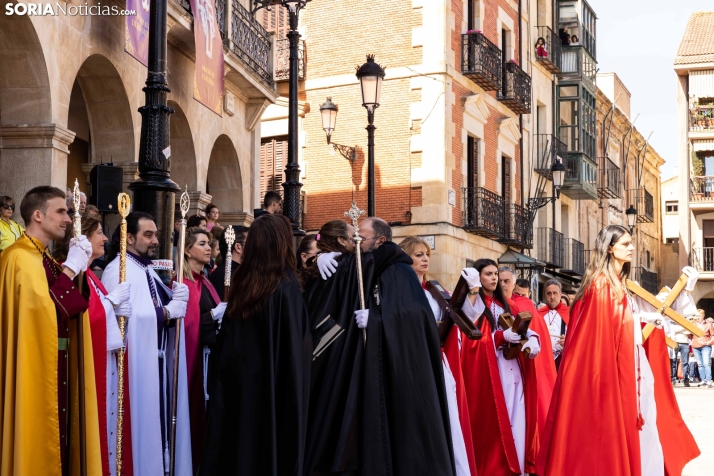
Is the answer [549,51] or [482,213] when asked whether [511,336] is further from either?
[549,51]

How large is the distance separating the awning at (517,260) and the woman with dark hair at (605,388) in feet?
61.7

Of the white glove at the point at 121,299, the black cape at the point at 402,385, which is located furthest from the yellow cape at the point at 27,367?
the black cape at the point at 402,385

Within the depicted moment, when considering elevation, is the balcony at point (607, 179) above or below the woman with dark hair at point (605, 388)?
above

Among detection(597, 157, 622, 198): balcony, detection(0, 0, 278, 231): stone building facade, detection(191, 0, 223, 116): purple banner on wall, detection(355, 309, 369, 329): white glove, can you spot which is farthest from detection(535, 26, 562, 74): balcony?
detection(355, 309, 369, 329): white glove

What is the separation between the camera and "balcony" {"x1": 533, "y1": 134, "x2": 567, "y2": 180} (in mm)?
32594

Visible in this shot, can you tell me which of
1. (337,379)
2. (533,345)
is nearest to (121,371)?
(337,379)

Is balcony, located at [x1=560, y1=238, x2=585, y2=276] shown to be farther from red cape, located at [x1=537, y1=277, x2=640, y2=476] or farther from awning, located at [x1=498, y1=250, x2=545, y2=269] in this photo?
red cape, located at [x1=537, y1=277, x2=640, y2=476]

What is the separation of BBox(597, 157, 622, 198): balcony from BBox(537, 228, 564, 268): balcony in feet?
18.8

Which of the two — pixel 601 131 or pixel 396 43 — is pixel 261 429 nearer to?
pixel 396 43

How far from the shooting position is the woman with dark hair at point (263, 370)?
6406mm

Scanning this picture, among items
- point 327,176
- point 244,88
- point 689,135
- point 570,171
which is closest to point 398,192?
point 327,176

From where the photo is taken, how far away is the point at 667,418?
886 centimetres

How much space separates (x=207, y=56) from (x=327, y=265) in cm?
788

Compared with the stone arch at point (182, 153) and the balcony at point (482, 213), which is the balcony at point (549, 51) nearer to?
the balcony at point (482, 213)
